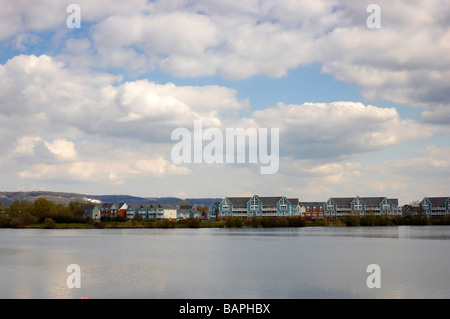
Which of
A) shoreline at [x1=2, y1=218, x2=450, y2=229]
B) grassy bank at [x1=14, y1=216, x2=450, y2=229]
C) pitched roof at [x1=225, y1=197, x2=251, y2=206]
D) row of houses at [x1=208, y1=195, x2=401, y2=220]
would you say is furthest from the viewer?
pitched roof at [x1=225, y1=197, x2=251, y2=206]

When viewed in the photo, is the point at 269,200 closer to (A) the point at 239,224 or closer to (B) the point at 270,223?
(B) the point at 270,223

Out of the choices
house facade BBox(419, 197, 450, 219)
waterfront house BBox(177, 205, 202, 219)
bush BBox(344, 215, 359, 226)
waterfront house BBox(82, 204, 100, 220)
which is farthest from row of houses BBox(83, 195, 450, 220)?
waterfront house BBox(82, 204, 100, 220)

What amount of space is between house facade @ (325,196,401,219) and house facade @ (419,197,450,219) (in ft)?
40.1

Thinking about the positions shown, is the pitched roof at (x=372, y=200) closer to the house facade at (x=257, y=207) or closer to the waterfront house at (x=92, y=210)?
the house facade at (x=257, y=207)

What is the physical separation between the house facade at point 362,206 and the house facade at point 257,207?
15.9 metres

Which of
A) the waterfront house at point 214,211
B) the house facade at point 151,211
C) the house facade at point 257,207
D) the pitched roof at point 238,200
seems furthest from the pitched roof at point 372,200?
the house facade at point 151,211

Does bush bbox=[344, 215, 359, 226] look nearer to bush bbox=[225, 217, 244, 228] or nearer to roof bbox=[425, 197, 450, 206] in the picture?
bush bbox=[225, 217, 244, 228]

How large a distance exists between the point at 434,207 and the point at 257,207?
56.9 m

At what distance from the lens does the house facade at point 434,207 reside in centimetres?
13900

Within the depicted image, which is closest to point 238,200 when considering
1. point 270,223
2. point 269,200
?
point 269,200

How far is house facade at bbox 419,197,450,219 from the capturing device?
139000 millimetres
